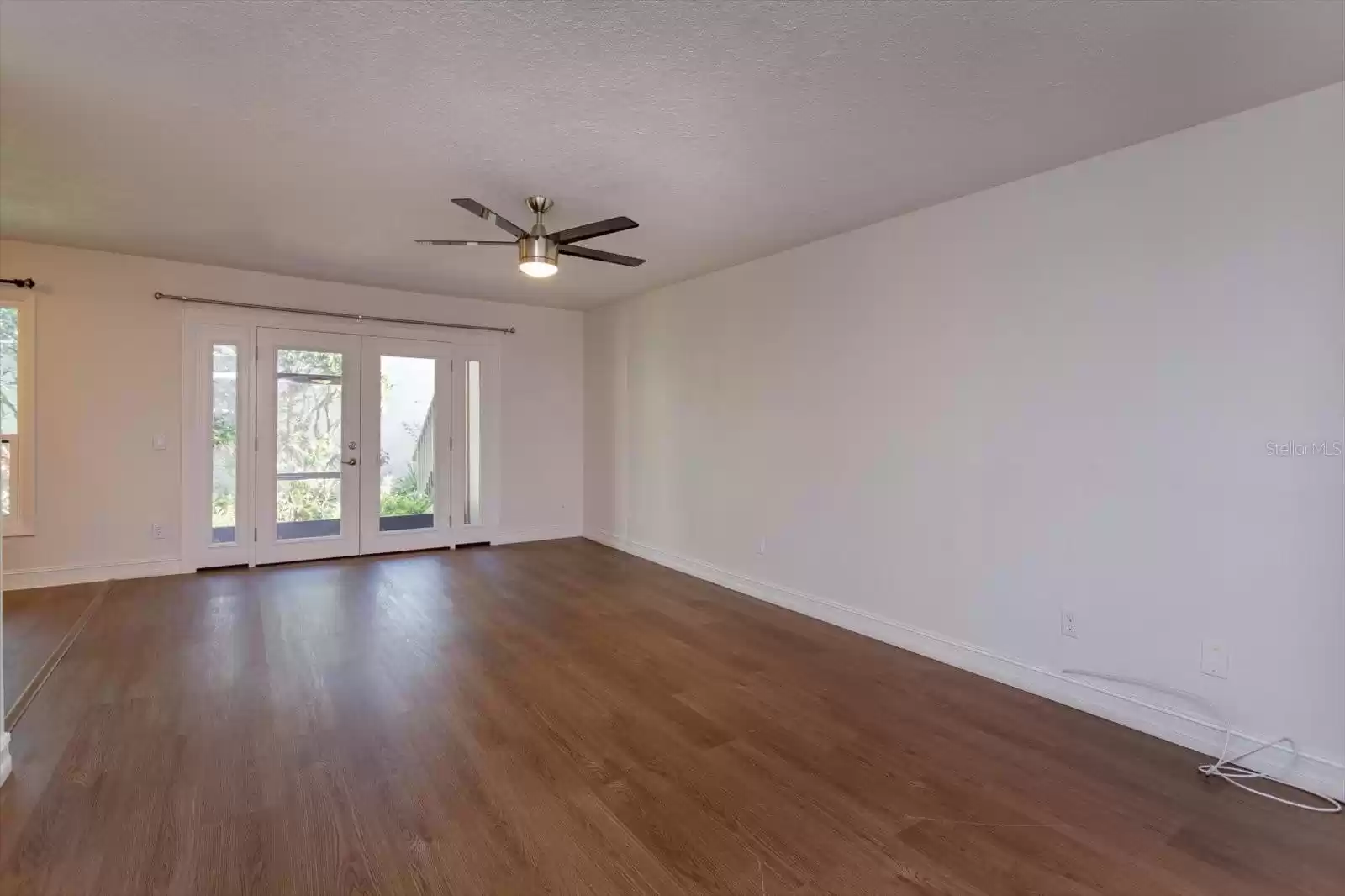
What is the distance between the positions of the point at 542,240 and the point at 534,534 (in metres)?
4.28

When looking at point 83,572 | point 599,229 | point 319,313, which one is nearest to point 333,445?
point 319,313

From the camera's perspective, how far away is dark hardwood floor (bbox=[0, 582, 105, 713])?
10.3 feet

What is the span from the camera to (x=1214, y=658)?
8.45ft

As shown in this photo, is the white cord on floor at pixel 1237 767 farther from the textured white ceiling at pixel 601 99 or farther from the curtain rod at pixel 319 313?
the curtain rod at pixel 319 313

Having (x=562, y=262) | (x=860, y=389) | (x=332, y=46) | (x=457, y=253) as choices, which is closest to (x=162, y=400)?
(x=457, y=253)

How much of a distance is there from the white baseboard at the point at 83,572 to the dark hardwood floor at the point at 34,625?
2.6 inches

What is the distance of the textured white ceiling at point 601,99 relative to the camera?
6.56 feet

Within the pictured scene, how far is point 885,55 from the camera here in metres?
2.18

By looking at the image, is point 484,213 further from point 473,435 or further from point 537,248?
point 473,435

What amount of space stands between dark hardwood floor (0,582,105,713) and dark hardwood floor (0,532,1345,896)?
16 centimetres

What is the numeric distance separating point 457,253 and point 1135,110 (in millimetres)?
4117

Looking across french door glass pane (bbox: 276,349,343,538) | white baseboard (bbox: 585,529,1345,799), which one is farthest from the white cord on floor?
french door glass pane (bbox: 276,349,343,538)

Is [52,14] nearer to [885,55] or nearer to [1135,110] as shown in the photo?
[885,55]

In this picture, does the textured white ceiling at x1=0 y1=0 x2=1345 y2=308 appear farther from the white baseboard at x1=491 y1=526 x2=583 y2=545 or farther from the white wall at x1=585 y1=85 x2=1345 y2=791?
the white baseboard at x1=491 y1=526 x2=583 y2=545
